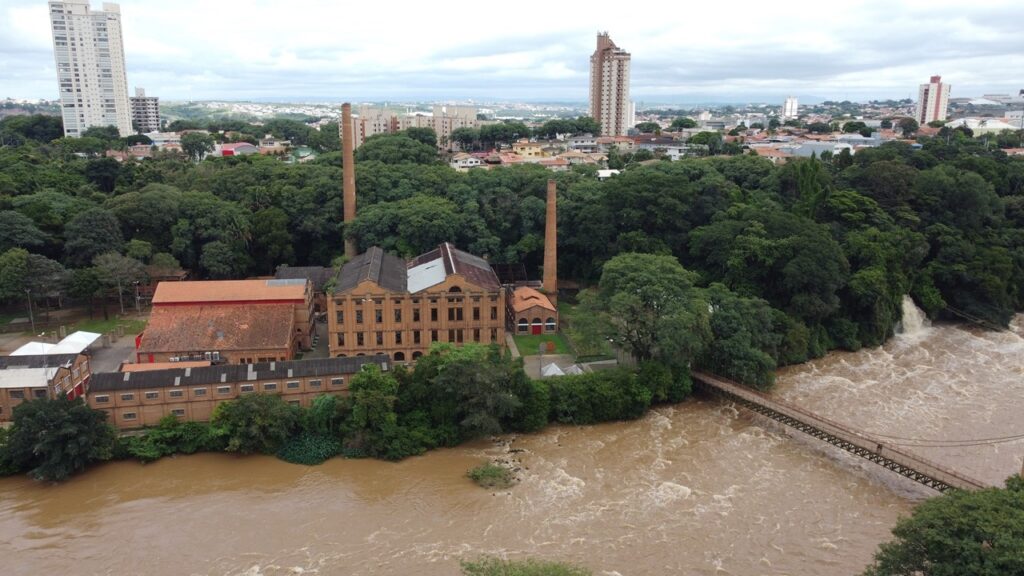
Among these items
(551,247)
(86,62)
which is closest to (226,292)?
(551,247)

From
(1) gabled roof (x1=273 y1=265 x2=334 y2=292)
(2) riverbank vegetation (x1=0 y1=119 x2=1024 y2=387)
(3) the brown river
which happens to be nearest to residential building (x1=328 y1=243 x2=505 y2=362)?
(2) riverbank vegetation (x1=0 y1=119 x2=1024 y2=387)

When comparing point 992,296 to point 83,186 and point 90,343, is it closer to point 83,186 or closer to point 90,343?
point 90,343

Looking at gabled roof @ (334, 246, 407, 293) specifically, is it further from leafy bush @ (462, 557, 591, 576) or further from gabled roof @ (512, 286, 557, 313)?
leafy bush @ (462, 557, 591, 576)

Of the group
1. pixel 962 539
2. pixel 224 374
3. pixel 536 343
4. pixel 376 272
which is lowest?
pixel 536 343

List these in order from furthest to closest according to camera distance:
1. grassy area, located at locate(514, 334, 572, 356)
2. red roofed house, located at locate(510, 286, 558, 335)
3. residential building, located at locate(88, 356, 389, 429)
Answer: red roofed house, located at locate(510, 286, 558, 335) → grassy area, located at locate(514, 334, 572, 356) → residential building, located at locate(88, 356, 389, 429)

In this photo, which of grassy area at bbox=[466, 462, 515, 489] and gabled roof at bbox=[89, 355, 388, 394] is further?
gabled roof at bbox=[89, 355, 388, 394]

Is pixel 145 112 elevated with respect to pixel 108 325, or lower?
elevated

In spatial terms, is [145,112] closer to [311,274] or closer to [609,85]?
[609,85]

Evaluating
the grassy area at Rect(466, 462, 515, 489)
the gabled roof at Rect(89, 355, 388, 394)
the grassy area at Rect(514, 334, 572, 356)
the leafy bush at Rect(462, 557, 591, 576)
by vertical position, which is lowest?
the grassy area at Rect(466, 462, 515, 489)

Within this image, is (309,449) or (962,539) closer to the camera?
(962,539)
